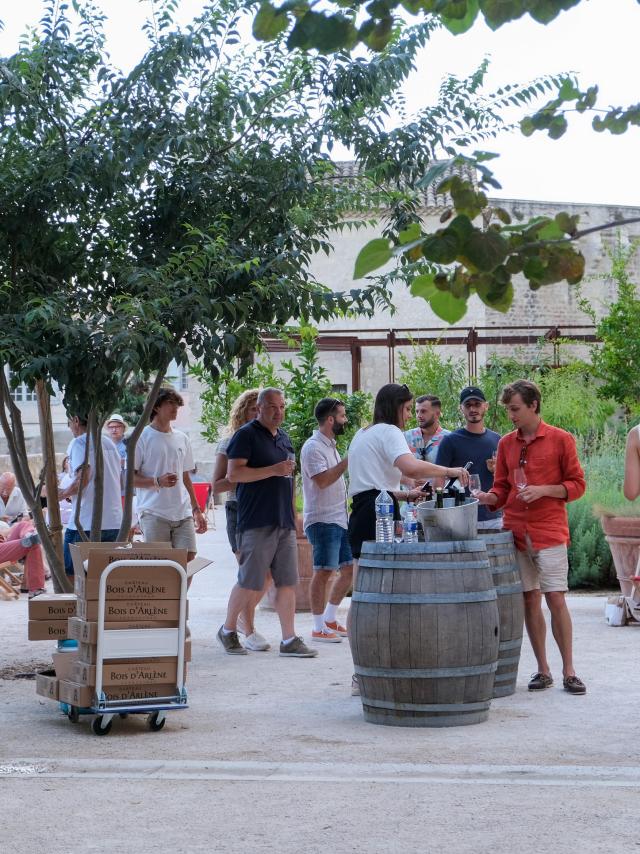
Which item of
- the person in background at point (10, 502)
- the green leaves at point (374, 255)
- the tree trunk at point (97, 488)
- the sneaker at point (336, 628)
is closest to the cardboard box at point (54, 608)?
the tree trunk at point (97, 488)

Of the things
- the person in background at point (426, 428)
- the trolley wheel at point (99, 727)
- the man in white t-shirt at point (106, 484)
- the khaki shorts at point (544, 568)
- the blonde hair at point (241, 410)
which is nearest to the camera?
the trolley wheel at point (99, 727)

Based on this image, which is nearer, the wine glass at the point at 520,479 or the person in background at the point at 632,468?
the wine glass at the point at 520,479

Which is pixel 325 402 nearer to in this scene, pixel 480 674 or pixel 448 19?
pixel 480 674

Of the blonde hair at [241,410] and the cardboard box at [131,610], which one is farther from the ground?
the blonde hair at [241,410]

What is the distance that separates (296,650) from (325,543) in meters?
0.94

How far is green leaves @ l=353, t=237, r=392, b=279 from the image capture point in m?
2.43

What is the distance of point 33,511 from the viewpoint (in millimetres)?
8125

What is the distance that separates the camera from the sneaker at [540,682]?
7.59 metres

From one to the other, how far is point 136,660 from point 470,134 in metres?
4.23

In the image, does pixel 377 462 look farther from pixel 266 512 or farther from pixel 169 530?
pixel 169 530

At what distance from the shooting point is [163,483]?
8992mm

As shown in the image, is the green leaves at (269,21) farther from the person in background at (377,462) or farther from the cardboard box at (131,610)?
the person in background at (377,462)

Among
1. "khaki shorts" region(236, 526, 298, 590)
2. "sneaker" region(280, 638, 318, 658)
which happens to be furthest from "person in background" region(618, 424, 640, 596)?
"sneaker" region(280, 638, 318, 658)

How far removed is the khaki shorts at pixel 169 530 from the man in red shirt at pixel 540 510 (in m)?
2.66
